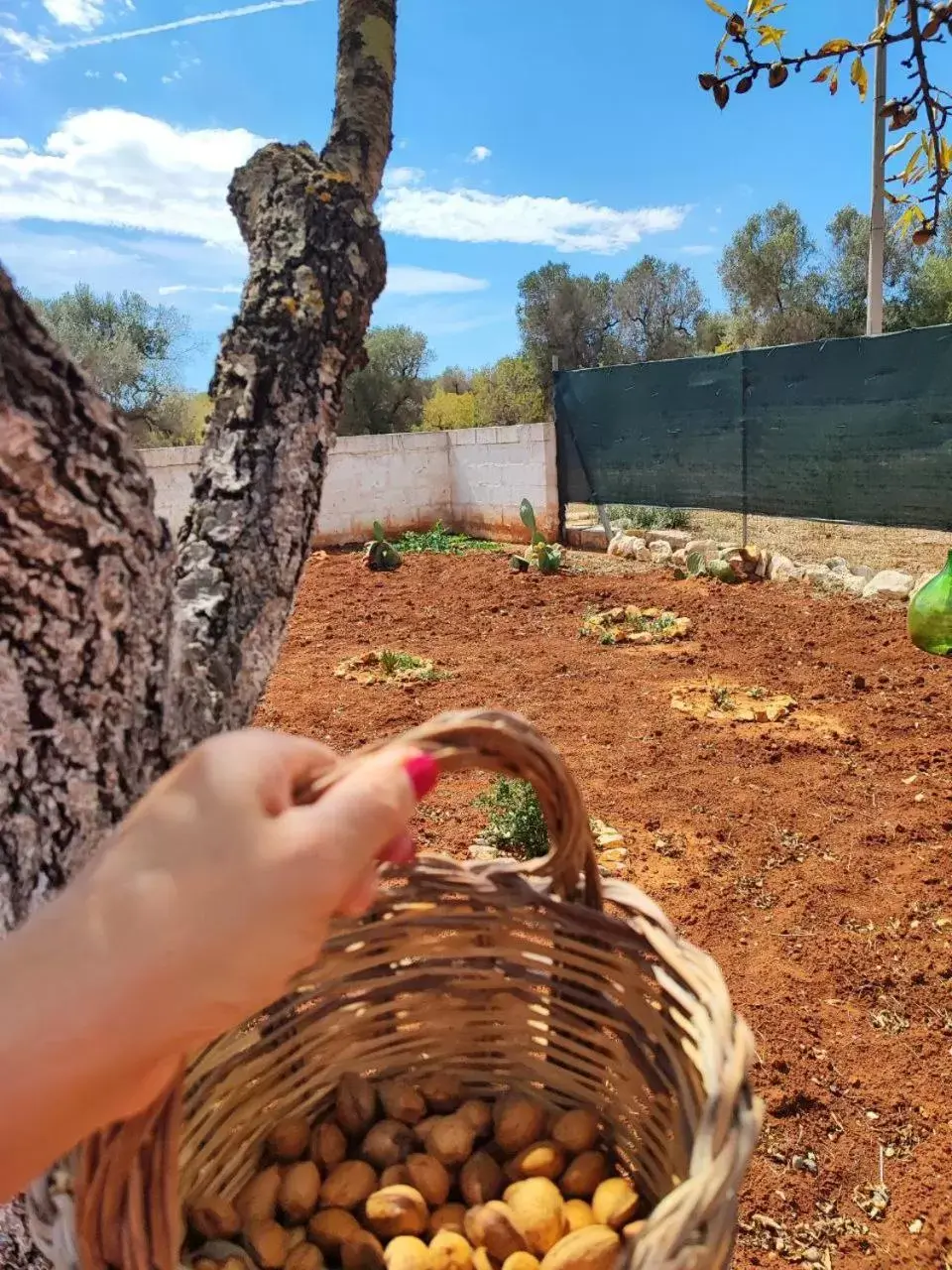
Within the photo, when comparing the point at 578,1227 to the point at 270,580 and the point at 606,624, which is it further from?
the point at 606,624

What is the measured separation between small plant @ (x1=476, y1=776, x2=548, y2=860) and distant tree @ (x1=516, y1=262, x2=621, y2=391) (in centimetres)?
2919

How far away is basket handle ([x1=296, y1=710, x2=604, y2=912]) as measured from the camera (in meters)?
0.87

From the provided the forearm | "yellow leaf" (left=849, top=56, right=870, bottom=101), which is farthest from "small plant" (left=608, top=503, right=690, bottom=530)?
the forearm

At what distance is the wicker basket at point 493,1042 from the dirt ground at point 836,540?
20.5ft

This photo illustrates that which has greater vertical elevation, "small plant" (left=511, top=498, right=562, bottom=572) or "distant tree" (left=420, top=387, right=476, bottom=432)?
"distant tree" (left=420, top=387, right=476, bottom=432)

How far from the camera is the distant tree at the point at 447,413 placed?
73.8ft

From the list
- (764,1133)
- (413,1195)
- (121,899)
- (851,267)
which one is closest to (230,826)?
(121,899)

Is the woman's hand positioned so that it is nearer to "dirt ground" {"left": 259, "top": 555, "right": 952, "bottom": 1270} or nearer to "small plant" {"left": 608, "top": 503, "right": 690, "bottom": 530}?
"dirt ground" {"left": 259, "top": 555, "right": 952, "bottom": 1270}

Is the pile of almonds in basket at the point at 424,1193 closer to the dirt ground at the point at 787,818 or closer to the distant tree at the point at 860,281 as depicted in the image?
the dirt ground at the point at 787,818

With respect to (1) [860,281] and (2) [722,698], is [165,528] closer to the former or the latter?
(2) [722,698]

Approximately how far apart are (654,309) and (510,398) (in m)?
11.4

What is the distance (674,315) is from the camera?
32688mm

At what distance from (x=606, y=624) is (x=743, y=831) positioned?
9.80 feet

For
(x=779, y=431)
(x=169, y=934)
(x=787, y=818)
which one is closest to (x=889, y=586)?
(x=779, y=431)
